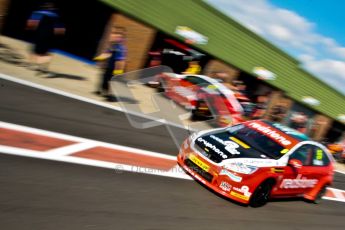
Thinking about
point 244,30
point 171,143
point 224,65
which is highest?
point 244,30

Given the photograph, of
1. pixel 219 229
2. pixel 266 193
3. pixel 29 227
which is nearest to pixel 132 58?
pixel 266 193

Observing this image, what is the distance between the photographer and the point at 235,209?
7.56m

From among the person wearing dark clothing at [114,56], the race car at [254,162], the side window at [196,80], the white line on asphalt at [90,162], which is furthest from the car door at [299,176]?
the side window at [196,80]

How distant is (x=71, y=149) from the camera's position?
7699mm

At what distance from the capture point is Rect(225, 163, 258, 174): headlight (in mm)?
7469

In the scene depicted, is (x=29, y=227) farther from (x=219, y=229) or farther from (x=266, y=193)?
(x=266, y=193)

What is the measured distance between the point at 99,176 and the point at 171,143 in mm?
4478

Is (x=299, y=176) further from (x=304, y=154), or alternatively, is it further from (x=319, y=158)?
(x=319, y=158)

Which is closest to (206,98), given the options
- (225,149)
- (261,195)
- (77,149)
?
(225,149)

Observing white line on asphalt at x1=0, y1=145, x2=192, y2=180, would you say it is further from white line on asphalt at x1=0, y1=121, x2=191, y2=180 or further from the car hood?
the car hood

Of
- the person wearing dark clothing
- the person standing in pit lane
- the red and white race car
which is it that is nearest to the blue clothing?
the person wearing dark clothing

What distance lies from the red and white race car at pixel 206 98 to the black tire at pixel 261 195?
5.29m

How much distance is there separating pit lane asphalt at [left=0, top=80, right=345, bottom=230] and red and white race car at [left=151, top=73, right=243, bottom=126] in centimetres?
352

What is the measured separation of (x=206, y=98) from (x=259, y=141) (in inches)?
216
